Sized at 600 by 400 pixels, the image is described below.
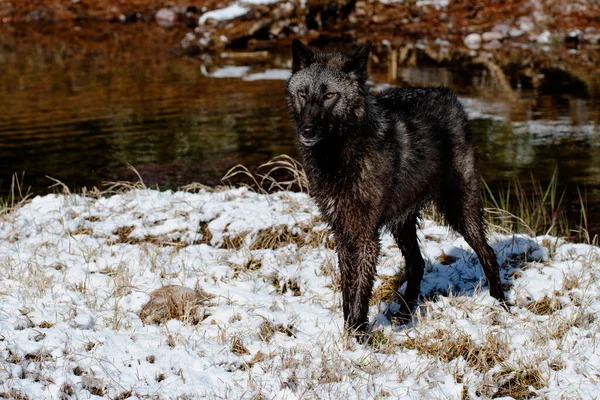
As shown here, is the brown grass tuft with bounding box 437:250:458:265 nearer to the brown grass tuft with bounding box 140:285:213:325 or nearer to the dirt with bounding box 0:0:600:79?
the brown grass tuft with bounding box 140:285:213:325

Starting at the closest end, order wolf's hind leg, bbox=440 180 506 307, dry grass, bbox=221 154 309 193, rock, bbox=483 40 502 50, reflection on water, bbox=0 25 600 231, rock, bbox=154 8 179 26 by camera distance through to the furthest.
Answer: wolf's hind leg, bbox=440 180 506 307 < dry grass, bbox=221 154 309 193 < reflection on water, bbox=0 25 600 231 < rock, bbox=483 40 502 50 < rock, bbox=154 8 179 26

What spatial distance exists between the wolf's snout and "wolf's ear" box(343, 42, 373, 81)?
1.90 ft

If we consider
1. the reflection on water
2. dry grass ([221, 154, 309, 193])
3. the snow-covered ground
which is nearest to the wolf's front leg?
the snow-covered ground

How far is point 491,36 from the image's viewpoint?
74.9 ft

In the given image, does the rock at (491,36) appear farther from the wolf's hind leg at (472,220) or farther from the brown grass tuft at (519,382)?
the brown grass tuft at (519,382)

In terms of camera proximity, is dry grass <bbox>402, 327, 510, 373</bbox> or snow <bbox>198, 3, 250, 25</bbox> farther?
snow <bbox>198, 3, 250, 25</bbox>

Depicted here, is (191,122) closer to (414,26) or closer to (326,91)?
(326,91)

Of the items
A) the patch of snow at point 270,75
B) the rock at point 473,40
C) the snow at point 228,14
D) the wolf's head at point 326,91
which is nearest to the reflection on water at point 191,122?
the patch of snow at point 270,75

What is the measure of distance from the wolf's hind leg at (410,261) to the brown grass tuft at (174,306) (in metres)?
1.72

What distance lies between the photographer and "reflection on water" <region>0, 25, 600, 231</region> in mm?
11672

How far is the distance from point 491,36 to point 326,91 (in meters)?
19.0

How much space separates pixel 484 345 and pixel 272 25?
63.0 ft

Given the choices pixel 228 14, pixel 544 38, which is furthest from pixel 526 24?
pixel 228 14

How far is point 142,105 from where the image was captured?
53.1 ft
